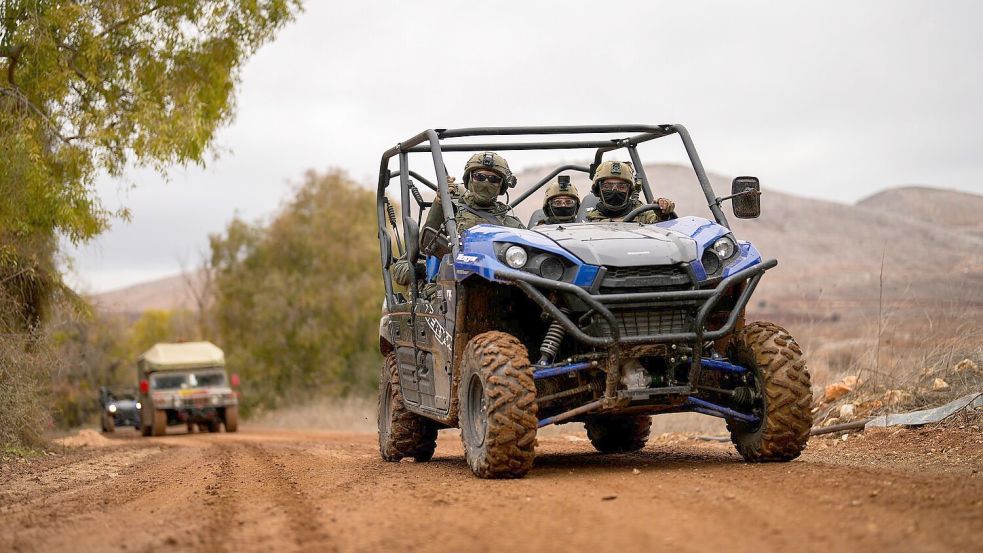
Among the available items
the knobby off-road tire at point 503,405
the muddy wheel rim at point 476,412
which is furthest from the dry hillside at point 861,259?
the knobby off-road tire at point 503,405

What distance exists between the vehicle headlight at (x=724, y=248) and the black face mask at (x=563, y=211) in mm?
2088

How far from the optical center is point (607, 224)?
932cm

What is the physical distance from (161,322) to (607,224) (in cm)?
6651

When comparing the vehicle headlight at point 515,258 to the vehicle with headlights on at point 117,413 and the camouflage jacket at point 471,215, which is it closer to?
the camouflage jacket at point 471,215

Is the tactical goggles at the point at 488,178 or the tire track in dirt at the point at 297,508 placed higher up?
the tactical goggles at the point at 488,178

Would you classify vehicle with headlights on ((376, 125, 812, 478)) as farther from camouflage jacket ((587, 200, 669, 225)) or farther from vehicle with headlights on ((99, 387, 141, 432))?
vehicle with headlights on ((99, 387, 141, 432))

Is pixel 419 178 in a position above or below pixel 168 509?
above

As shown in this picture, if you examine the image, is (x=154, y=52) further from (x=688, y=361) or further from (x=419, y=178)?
(x=688, y=361)

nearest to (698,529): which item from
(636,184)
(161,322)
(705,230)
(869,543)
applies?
(869,543)

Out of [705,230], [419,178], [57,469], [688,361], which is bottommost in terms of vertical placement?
[57,469]

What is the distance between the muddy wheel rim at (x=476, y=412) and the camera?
328 inches

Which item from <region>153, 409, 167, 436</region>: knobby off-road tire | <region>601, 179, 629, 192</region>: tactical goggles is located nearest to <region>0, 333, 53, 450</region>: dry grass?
<region>601, 179, 629, 192</region>: tactical goggles

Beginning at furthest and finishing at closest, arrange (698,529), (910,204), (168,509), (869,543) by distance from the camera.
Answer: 1. (910,204)
2. (168,509)
3. (698,529)
4. (869,543)

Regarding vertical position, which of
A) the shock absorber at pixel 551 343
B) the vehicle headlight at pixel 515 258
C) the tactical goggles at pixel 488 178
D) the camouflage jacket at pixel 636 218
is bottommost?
the shock absorber at pixel 551 343
